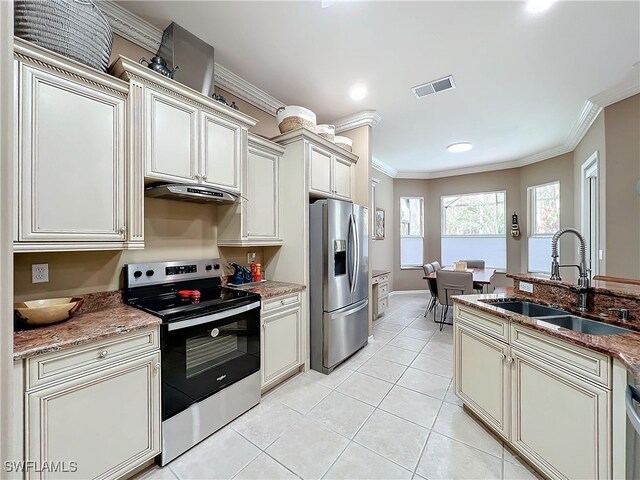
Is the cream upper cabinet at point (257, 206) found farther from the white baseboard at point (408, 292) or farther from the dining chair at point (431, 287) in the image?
the white baseboard at point (408, 292)

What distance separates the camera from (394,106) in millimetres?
3494

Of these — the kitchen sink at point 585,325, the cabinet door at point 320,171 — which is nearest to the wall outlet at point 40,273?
the cabinet door at point 320,171

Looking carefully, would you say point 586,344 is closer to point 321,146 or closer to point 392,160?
point 321,146

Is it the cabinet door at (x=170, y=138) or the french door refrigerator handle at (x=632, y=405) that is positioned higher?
the cabinet door at (x=170, y=138)

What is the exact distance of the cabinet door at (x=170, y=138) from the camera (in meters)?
1.87

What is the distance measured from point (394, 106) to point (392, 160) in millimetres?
2514

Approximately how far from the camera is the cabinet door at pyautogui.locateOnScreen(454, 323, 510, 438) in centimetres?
176

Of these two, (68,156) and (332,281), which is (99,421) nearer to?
(68,156)

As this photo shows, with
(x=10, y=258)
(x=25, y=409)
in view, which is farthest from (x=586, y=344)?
(x=25, y=409)

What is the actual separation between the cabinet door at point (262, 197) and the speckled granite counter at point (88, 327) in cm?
112

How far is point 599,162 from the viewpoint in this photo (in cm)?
345

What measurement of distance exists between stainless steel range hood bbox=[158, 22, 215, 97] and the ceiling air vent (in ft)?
7.11

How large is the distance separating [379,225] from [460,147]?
2153 mm

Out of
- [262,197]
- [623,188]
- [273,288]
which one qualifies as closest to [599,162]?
[623,188]
